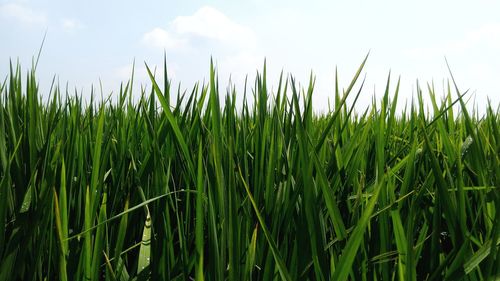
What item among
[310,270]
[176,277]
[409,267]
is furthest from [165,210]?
[409,267]

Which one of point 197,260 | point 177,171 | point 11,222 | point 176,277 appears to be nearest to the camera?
point 197,260

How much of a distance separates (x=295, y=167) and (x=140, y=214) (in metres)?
0.30

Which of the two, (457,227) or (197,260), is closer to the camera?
(197,260)

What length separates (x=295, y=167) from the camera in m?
0.81

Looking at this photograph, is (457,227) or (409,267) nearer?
(409,267)

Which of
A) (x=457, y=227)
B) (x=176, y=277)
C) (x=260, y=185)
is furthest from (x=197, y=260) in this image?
(x=457, y=227)

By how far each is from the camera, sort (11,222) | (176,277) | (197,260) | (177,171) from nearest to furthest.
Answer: (197,260)
(176,277)
(11,222)
(177,171)

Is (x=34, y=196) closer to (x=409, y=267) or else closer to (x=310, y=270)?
(x=310, y=270)

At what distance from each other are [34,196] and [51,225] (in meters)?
0.05

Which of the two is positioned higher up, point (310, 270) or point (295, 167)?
point (295, 167)

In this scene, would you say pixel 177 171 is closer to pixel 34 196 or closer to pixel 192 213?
pixel 192 213

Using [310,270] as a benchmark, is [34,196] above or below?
above

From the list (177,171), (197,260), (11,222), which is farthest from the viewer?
(177,171)

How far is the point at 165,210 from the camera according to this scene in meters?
0.76
